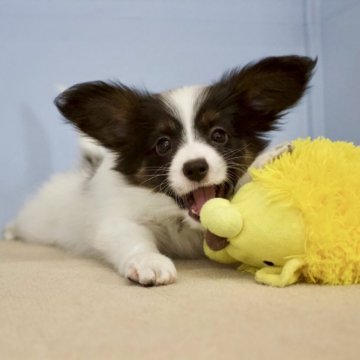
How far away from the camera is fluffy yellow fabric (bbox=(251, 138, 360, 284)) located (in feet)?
5.03

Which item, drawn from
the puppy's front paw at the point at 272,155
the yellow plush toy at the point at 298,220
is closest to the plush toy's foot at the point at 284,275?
the yellow plush toy at the point at 298,220

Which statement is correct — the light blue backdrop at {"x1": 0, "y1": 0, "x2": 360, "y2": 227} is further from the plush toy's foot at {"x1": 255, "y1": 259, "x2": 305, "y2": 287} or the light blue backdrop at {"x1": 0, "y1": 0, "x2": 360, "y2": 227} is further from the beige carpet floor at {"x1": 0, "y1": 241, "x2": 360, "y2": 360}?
the plush toy's foot at {"x1": 255, "y1": 259, "x2": 305, "y2": 287}

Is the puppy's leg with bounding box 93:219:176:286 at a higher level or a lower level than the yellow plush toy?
lower

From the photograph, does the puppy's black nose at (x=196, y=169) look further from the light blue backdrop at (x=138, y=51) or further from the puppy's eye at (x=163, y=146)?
the light blue backdrop at (x=138, y=51)

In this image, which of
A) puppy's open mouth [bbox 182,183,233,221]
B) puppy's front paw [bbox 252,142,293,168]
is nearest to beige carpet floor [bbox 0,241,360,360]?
puppy's open mouth [bbox 182,183,233,221]

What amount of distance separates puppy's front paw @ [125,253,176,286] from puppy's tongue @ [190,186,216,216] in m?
0.31

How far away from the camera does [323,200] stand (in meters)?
1.59

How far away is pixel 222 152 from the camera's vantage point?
2.04 metres

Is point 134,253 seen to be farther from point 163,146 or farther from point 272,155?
point 272,155

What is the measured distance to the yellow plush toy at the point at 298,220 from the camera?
154 centimetres

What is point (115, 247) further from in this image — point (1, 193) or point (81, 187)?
point (1, 193)

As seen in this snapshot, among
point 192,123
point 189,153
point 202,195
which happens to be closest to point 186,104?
point 192,123

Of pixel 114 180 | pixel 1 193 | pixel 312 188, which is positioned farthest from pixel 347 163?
pixel 1 193

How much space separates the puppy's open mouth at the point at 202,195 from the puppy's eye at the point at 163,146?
0.64ft
